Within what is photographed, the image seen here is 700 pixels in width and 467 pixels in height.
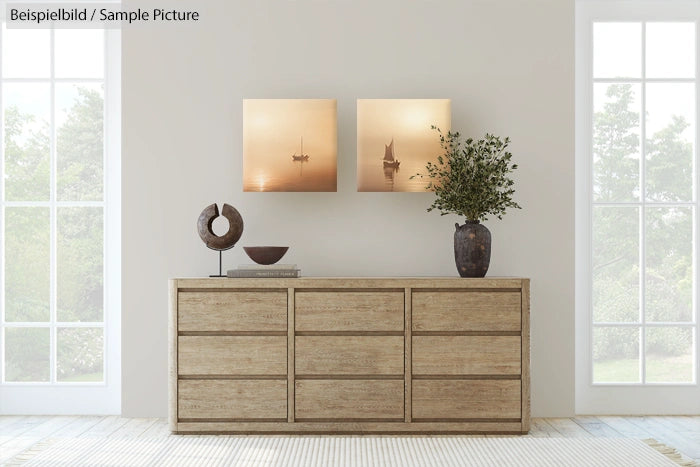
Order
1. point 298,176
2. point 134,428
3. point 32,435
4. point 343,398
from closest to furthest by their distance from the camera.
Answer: point 343,398 → point 32,435 → point 134,428 → point 298,176

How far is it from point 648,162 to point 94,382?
3.39m

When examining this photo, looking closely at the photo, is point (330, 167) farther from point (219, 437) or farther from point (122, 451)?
point (122, 451)

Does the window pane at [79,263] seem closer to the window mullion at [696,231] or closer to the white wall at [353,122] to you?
the white wall at [353,122]

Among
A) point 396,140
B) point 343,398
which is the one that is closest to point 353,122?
point 396,140

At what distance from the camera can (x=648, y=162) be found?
13.4ft

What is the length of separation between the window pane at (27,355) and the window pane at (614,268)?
123 inches

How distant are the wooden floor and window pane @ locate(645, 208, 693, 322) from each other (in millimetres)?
608

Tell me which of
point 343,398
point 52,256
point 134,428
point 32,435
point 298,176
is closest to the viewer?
point 343,398

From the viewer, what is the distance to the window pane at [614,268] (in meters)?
4.07

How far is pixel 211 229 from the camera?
3.69m

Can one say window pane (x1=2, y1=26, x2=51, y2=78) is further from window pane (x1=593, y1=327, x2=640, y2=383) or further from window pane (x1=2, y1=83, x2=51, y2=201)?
window pane (x1=593, y1=327, x2=640, y2=383)

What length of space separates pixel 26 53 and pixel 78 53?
29 centimetres

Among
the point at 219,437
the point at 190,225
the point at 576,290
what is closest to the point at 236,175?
the point at 190,225

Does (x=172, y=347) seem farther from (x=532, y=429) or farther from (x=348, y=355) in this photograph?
(x=532, y=429)
